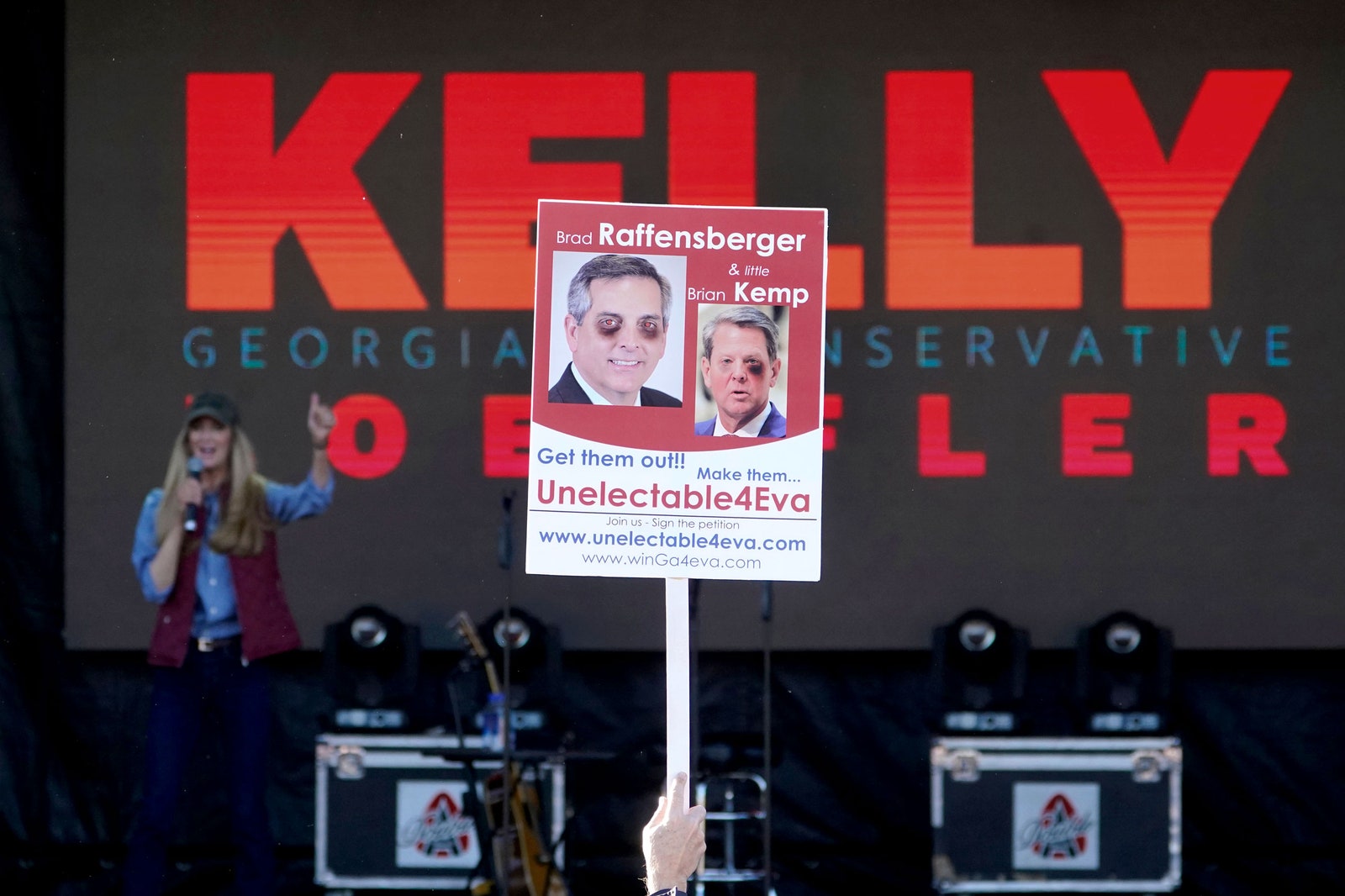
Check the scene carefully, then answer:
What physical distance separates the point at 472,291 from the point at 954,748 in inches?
85.3

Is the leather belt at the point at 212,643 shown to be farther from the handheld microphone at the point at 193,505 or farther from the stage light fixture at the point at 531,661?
the stage light fixture at the point at 531,661

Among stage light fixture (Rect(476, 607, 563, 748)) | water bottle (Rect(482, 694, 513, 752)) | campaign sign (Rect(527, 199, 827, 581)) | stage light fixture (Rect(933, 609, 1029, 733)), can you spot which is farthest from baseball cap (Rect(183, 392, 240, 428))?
stage light fixture (Rect(933, 609, 1029, 733))

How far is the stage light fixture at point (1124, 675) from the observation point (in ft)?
15.3

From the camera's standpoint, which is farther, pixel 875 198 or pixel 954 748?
pixel 875 198

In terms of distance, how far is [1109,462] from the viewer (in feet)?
16.5

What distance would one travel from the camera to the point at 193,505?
14.4 ft

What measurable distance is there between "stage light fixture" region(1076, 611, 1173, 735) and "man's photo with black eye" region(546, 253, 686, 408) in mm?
2456

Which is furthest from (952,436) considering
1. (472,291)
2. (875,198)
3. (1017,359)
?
(472,291)

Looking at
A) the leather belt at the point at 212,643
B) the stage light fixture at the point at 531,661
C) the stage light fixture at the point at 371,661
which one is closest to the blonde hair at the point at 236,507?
the leather belt at the point at 212,643

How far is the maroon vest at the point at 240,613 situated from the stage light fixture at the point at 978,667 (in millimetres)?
2016

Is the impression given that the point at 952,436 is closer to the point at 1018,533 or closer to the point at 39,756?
the point at 1018,533

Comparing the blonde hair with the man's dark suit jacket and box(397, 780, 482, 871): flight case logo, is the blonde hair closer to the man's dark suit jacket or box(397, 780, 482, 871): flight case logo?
box(397, 780, 482, 871): flight case logo

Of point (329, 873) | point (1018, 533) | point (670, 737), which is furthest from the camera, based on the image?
point (1018, 533)

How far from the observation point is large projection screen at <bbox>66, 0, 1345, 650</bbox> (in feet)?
16.5
